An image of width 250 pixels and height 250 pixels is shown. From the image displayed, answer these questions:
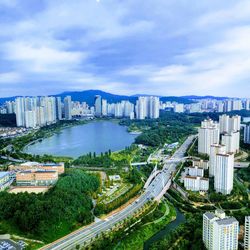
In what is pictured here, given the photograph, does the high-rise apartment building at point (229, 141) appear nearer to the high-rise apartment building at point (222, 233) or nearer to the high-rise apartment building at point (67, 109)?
the high-rise apartment building at point (222, 233)

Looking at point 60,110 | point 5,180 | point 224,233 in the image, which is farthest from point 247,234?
point 60,110

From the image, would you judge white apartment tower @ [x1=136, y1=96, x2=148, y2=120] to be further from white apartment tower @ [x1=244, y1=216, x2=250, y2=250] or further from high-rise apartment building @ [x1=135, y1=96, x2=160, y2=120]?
white apartment tower @ [x1=244, y1=216, x2=250, y2=250]

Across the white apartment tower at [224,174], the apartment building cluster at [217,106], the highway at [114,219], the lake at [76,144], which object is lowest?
the highway at [114,219]

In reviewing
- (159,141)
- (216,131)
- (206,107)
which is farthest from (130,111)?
(216,131)

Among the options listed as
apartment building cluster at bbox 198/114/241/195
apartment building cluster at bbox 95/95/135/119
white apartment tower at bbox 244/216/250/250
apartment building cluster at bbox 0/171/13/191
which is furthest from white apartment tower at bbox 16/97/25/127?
white apartment tower at bbox 244/216/250/250

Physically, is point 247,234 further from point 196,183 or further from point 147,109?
point 147,109

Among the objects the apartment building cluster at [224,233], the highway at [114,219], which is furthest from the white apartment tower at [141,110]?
the apartment building cluster at [224,233]

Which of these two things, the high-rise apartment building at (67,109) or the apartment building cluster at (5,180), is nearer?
the apartment building cluster at (5,180)
